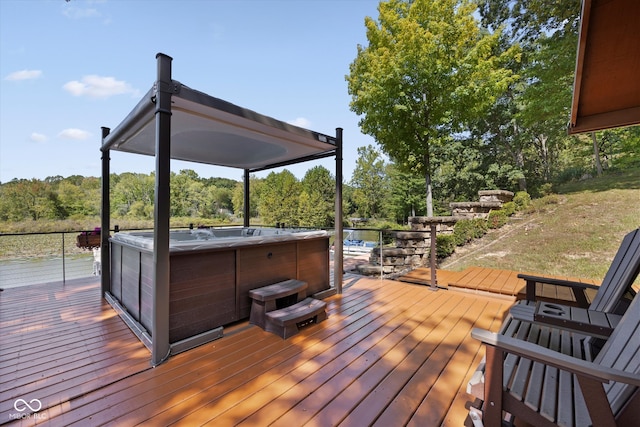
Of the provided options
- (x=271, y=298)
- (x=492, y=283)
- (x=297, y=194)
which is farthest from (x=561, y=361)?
(x=297, y=194)

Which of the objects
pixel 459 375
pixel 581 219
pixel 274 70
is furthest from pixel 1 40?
pixel 581 219

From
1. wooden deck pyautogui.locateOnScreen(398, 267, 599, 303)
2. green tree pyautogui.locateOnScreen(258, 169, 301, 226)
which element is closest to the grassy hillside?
wooden deck pyautogui.locateOnScreen(398, 267, 599, 303)

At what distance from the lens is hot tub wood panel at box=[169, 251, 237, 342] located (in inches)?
91.9

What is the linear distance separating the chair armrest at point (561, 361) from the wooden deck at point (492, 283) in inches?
108

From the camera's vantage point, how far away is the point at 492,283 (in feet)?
12.4

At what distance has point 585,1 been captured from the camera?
1354 mm

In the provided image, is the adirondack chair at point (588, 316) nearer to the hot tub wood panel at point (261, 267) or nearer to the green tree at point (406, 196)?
the hot tub wood panel at point (261, 267)

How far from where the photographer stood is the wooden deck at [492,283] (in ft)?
11.0

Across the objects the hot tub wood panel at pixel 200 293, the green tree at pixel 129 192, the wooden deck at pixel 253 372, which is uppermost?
the green tree at pixel 129 192

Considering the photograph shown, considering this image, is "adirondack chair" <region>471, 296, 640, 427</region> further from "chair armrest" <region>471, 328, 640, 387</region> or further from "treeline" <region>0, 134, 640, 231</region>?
"treeline" <region>0, 134, 640, 231</region>

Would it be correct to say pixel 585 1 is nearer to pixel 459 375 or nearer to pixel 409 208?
pixel 459 375

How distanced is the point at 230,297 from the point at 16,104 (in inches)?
574

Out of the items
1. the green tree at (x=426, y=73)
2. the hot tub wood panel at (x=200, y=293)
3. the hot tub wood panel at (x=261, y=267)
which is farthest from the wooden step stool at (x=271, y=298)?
the green tree at (x=426, y=73)

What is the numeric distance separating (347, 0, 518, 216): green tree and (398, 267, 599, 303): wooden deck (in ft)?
12.4
